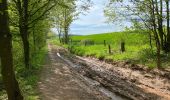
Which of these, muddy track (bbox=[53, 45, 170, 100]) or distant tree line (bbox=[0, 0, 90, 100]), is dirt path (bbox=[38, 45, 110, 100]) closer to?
muddy track (bbox=[53, 45, 170, 100])

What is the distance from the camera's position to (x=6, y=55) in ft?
32.5

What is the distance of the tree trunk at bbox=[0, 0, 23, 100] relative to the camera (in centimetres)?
974

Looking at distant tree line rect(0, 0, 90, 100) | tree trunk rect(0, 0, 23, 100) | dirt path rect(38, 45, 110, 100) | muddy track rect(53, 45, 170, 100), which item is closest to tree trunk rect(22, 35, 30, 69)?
distant tree line rect(0, 0, 90, 100)

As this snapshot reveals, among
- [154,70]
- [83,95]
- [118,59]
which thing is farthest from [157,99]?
[118,59]

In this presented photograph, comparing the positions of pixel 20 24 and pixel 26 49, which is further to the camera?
pixel 26 49

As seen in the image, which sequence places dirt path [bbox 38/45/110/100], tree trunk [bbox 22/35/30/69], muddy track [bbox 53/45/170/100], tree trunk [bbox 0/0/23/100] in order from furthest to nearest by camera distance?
1. tree trunk [bbox 22/35/30/69]
2. muddy track [bbox 53/45/170/100]
3. dirt path [bbox 38/45/110/100]
4. tree trunk [bbox 0/0/23/100]

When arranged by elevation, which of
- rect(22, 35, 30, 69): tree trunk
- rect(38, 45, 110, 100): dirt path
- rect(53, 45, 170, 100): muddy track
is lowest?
rect(53, 45, 170, 100): muddy track

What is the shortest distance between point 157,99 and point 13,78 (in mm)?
7775

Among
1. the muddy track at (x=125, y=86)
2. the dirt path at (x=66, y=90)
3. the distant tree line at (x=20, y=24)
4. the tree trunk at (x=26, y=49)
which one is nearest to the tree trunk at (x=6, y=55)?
the distant tree line at (x=20, y=24)

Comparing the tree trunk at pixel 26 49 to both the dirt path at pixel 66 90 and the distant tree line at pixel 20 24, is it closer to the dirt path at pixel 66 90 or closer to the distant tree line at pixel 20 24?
the distant tree line at pixel 20 24

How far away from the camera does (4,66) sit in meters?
9.93

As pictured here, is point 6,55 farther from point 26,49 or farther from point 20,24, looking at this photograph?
point 26,49

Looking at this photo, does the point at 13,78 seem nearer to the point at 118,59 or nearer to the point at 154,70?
the point at 154,70

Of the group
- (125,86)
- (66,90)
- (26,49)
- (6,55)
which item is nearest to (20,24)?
(26,49)
